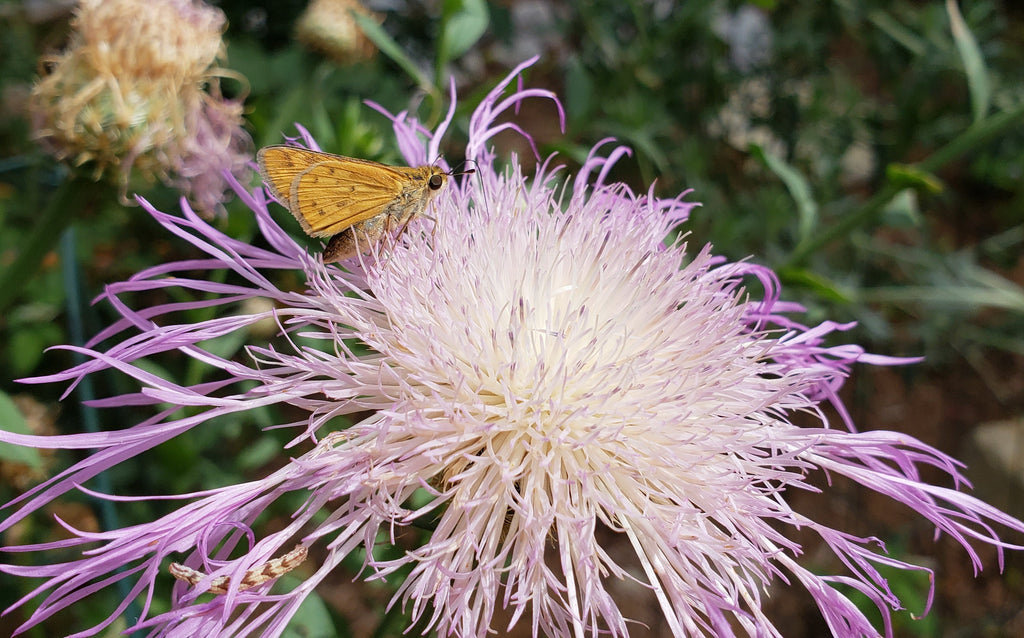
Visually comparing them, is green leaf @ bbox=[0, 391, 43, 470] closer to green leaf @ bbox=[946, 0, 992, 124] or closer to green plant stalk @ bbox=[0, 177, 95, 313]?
green plant stalk @ bbox=[0, 177, 95, 313]

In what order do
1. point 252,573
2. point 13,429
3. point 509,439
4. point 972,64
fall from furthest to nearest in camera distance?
1. point 972,64
2. point 13,429
3. point 509,439
4. point 252,573

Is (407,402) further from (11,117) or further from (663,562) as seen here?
(11,117)

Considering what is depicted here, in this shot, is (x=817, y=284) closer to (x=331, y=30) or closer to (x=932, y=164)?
(x=932, y=164)

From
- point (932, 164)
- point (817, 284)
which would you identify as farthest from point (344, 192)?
point (932, 164)

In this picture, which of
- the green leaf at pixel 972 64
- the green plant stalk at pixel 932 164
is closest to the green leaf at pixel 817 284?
the green plant stalk at pixel 932 164

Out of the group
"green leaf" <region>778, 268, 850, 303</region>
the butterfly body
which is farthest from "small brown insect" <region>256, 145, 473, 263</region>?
"green leaf" <region>778, 268, 850, 303</region>

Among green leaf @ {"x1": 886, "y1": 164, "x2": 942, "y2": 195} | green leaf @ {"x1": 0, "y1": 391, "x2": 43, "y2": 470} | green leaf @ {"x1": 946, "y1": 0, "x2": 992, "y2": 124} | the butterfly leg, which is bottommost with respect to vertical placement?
green leaf @ {"x1": 0, "y1": 391, "x2": 43, "y2": 470}

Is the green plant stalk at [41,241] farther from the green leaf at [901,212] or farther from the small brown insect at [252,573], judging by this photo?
the green leaf at [901,212]
